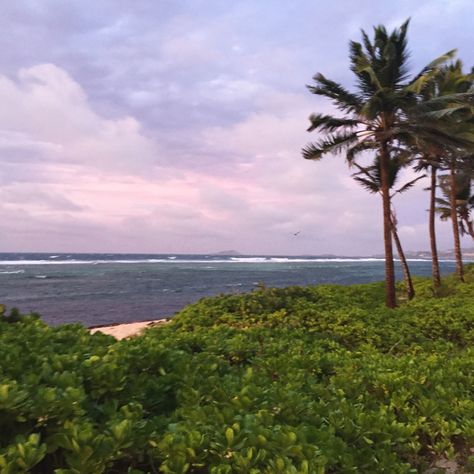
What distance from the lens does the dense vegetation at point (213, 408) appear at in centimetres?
201

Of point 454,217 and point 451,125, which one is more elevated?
point 451,125

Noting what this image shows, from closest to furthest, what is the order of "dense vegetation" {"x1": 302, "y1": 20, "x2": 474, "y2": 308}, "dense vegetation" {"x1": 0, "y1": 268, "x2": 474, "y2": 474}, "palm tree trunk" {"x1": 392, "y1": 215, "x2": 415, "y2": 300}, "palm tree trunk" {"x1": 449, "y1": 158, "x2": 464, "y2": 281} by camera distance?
"dense vegetation" {"x1": 0, "y1": 268, "x2": 474, "y2": 474}
"dense vegetation" {"x1": 302, "y1": 20, "x2": 474, "y2": 308}
"palm tree trunk" {"x1": 392, "y1": 215, "x2": 415, "y2": 300}
"palm tree trunk" {"x1": 449, "y1": 158, "x2": 464, "y2": 281}

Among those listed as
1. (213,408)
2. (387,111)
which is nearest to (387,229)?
(387,111)

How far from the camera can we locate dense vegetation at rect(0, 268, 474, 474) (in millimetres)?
2012

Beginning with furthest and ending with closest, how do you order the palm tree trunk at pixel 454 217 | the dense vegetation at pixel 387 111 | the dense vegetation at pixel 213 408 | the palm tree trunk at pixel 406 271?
the palm tree trunk at pixel 454 217
the palm tree trunk at pixel 406 271
the dense vegetation at pixel 387 111
the dense vegetation at pixel 213 408

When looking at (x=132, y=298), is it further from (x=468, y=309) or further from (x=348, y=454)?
(x=348, y=454)

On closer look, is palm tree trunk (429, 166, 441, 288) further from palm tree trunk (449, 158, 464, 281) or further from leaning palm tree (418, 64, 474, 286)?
palm tree trunk (449, 158, 464, 281)

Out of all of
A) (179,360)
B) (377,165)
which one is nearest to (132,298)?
(377,165)

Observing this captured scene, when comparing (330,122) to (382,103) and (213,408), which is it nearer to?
(382,103)

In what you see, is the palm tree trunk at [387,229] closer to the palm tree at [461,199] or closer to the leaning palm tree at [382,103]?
the leaning palm tree at [382,103]

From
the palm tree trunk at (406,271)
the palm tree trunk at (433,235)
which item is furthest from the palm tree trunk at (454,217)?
the palm tree trunk at (406,271)

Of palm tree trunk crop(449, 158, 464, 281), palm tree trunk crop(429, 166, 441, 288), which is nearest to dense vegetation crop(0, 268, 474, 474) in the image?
palm tree trunk crop(429, 166, 441, 288)

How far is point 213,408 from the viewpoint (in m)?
2.48

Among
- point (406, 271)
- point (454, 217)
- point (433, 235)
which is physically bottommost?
point (406, 271)
